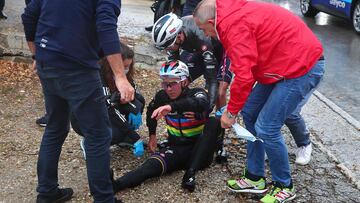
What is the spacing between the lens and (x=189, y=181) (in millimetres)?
3652

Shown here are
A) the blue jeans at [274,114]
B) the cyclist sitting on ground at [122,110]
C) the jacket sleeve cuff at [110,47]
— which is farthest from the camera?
the cyclist sitting on ground at [122,110]

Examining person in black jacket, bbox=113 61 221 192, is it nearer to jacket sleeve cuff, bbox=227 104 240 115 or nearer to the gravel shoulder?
the gravel shoulder

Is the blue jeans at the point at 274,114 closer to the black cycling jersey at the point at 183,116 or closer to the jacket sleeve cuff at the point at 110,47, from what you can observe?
the black cycling jersey at the point at 183,116

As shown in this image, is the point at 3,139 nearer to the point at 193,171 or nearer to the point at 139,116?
the point at 139,116

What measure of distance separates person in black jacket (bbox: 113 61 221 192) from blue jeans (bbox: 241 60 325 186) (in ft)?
1.23

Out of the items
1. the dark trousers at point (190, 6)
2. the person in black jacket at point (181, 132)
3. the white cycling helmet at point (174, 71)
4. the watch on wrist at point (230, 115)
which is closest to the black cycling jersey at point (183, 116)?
the person in black jacket at point (181, 132)

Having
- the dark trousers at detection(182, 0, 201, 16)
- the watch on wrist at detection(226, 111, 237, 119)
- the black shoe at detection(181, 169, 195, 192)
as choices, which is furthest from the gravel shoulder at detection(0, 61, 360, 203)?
the dark trousers at detection(182, 0, 201, 16)

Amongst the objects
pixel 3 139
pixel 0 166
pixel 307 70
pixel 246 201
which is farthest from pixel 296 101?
pixel 3 139

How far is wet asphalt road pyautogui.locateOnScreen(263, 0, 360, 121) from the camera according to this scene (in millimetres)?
6108

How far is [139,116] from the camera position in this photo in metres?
4.25

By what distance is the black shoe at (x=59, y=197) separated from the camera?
3348mm

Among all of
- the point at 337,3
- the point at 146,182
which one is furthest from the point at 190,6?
the point at 337,3

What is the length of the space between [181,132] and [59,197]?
3.66 ft

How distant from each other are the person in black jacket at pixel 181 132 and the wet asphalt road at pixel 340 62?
233cm
